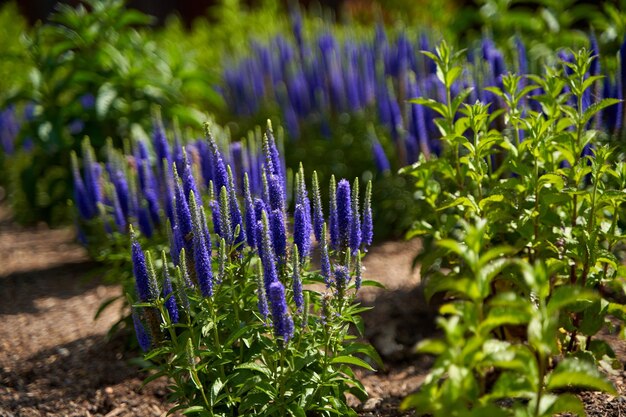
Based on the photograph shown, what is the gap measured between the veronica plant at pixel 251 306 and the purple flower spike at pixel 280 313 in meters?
0.10

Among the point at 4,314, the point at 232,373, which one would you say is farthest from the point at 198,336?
the point at 4,314

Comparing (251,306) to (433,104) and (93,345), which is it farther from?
(93,345)

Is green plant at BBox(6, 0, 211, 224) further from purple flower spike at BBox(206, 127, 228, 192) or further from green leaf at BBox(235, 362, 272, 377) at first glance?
green leaf at BBox(235, 362, 272, 377)

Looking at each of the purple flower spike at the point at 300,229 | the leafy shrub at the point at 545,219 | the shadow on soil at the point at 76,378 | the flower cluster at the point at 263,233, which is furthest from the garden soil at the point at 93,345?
the purple flower spike at the point at 300,229

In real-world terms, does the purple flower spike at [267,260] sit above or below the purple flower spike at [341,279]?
above

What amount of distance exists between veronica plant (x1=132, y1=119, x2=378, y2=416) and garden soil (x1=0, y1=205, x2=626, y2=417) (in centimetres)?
32

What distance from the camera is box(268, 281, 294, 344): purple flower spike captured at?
233cm

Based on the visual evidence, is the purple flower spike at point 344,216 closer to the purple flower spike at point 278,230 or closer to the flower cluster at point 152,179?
the purple flower spike at point 278,230

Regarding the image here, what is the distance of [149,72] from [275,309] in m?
4.04

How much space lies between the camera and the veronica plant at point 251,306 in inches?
104

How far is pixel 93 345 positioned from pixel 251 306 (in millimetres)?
1860

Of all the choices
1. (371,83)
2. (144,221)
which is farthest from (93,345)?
(371,83)

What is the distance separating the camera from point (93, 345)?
4.34 meters

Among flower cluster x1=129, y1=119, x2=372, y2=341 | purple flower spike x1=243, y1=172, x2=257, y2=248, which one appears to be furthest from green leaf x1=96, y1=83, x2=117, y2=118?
purple flower spike x1=243, y1=172, x2=257, y2=248
